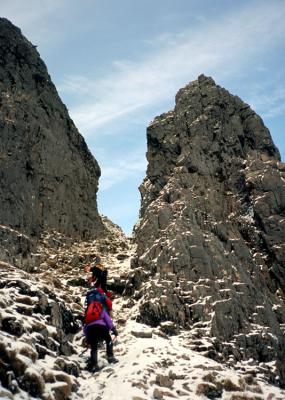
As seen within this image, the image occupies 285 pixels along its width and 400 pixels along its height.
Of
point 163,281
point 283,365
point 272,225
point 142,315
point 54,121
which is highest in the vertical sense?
point 54,121

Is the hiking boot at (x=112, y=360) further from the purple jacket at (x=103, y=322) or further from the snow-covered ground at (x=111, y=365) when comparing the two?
the purple jacket at (x=103, y=322)

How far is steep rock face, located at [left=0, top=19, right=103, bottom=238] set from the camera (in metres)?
38.0

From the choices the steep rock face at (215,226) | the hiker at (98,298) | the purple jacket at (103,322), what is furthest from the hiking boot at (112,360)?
the steep rock face at (215,226)

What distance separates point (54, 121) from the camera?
4597 centimetres

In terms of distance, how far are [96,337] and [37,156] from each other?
23.5m

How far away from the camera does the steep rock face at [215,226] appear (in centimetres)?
2909

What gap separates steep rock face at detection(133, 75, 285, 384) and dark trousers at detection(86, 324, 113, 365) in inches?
277

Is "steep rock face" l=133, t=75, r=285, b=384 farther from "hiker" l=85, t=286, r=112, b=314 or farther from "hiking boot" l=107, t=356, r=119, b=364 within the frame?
"hiking boot" l=107, t=356, r=119, b=364

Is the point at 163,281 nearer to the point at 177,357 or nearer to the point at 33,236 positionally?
the point at 177,357

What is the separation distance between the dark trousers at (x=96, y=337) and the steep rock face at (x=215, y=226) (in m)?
7.03

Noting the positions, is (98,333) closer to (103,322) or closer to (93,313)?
(103,322)

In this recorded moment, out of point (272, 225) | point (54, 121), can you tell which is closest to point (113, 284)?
point (272, 225)

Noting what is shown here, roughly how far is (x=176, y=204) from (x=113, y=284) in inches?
313

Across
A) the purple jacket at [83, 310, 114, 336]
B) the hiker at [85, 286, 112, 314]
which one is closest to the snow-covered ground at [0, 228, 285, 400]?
the purple jacket at [83, 310, 114, 336]
